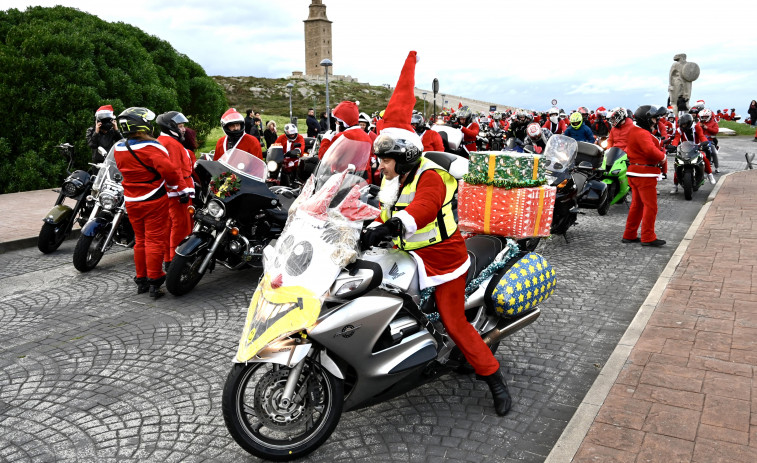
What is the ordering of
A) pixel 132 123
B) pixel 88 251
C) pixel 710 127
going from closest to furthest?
pixel 132 123
pixel 88 251
pixel 710 127

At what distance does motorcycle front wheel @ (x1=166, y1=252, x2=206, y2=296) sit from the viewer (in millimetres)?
6246

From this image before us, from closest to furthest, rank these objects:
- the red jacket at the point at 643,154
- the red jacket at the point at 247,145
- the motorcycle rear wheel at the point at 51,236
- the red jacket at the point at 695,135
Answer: the red jacket at the point at 247,145 < the red jacket at the point at 643,154 < the motorcycle rear wheel at the point at 51,236 < the red jacket at the point at 695,135

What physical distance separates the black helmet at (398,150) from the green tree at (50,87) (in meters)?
14.3

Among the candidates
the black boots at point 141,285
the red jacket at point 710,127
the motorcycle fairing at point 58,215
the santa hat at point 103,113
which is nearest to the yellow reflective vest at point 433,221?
the black boots at point 141,285

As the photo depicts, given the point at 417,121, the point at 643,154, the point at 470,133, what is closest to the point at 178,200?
the point at 643,154

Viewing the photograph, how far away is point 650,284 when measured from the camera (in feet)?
21.9

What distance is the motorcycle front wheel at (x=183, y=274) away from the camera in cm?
625

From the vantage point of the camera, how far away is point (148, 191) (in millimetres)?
6254

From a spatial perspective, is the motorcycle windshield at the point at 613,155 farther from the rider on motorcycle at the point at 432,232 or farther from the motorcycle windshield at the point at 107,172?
the motorcycle windshield at the point at 107,172

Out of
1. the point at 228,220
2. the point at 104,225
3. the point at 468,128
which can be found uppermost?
the point at 468,128

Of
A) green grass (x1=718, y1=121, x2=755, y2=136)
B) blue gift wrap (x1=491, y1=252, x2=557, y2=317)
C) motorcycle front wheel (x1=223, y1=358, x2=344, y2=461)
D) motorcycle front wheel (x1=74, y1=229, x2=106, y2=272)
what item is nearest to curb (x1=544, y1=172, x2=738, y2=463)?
blue gift wrap (x1=491, y1=252, x2=557, y2=317)

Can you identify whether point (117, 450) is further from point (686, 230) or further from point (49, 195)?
point (49, 195)

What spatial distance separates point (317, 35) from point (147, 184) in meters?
123

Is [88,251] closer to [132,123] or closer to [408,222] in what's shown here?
[132,123]
